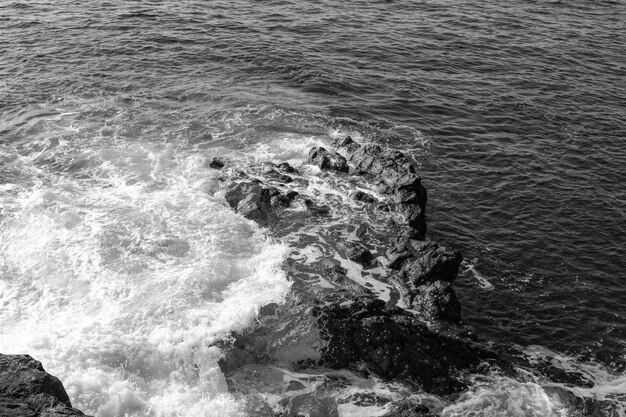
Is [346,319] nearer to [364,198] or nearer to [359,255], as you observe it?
[359,255]

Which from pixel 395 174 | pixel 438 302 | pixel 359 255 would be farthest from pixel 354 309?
pixel 395 174

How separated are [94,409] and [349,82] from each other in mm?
38772

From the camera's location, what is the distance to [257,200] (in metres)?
39.3

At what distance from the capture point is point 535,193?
42.0m

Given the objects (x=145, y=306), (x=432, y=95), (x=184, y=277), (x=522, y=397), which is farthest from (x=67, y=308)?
(x=432, y=95)

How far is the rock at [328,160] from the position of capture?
4344cm

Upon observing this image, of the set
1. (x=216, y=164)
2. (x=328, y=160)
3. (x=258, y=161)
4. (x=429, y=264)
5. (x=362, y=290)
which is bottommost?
(x=216, y=164)

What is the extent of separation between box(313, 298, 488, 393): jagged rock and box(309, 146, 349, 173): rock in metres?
15.4

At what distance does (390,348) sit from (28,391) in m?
15.9

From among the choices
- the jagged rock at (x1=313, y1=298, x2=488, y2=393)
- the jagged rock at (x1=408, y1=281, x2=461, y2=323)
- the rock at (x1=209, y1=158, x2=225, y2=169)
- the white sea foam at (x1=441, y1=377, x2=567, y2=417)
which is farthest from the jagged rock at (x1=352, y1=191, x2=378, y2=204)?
the white sea foam at (x1=441, y1=377, x2=567, y2=417)

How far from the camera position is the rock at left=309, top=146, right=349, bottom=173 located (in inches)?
1710

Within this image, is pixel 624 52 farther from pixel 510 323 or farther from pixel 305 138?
pixel 510 323

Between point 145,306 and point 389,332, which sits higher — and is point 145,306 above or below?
below

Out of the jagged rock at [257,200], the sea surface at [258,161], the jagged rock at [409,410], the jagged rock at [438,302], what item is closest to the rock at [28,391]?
the sea surface at [258,161]
